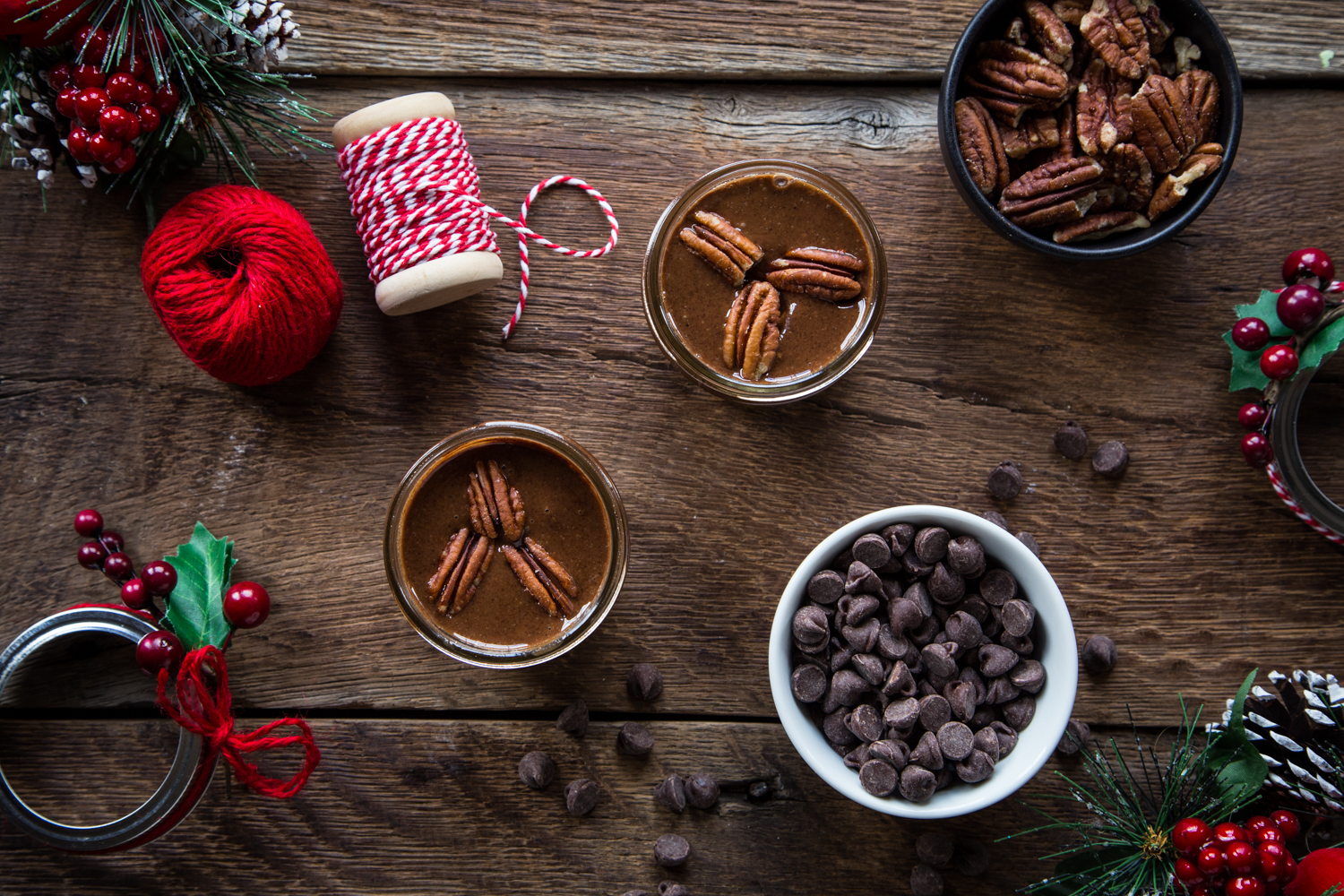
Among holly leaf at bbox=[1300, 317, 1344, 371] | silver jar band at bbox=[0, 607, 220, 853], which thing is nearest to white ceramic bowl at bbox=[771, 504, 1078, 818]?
holly leaf at bbox=[1300, 317, 1344, 371]

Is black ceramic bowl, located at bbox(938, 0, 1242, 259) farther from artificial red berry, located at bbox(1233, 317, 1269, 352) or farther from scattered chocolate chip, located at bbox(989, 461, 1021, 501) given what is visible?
scattered chocolate chip, located at bbox(989, 461, 1021, 501)

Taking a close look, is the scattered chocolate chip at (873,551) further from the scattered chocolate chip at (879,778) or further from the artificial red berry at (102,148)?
the artificial red berry at (102,148)

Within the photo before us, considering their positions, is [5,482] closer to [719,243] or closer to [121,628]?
[121,628]

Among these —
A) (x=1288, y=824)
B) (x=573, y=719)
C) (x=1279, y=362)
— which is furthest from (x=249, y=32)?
(x=1288, y=824)

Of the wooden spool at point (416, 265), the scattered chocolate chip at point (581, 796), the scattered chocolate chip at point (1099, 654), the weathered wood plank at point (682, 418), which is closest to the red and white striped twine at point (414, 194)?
the wooden spool at point (416, 265)

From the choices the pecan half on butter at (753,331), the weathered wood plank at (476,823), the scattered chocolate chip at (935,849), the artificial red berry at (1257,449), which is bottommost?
the weathered wood plank at (476,823)

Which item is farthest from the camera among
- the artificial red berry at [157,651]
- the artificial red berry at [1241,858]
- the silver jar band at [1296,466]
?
the silver jar band at [1296,466]

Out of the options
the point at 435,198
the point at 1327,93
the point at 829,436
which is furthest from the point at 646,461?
the point at 1327,93
